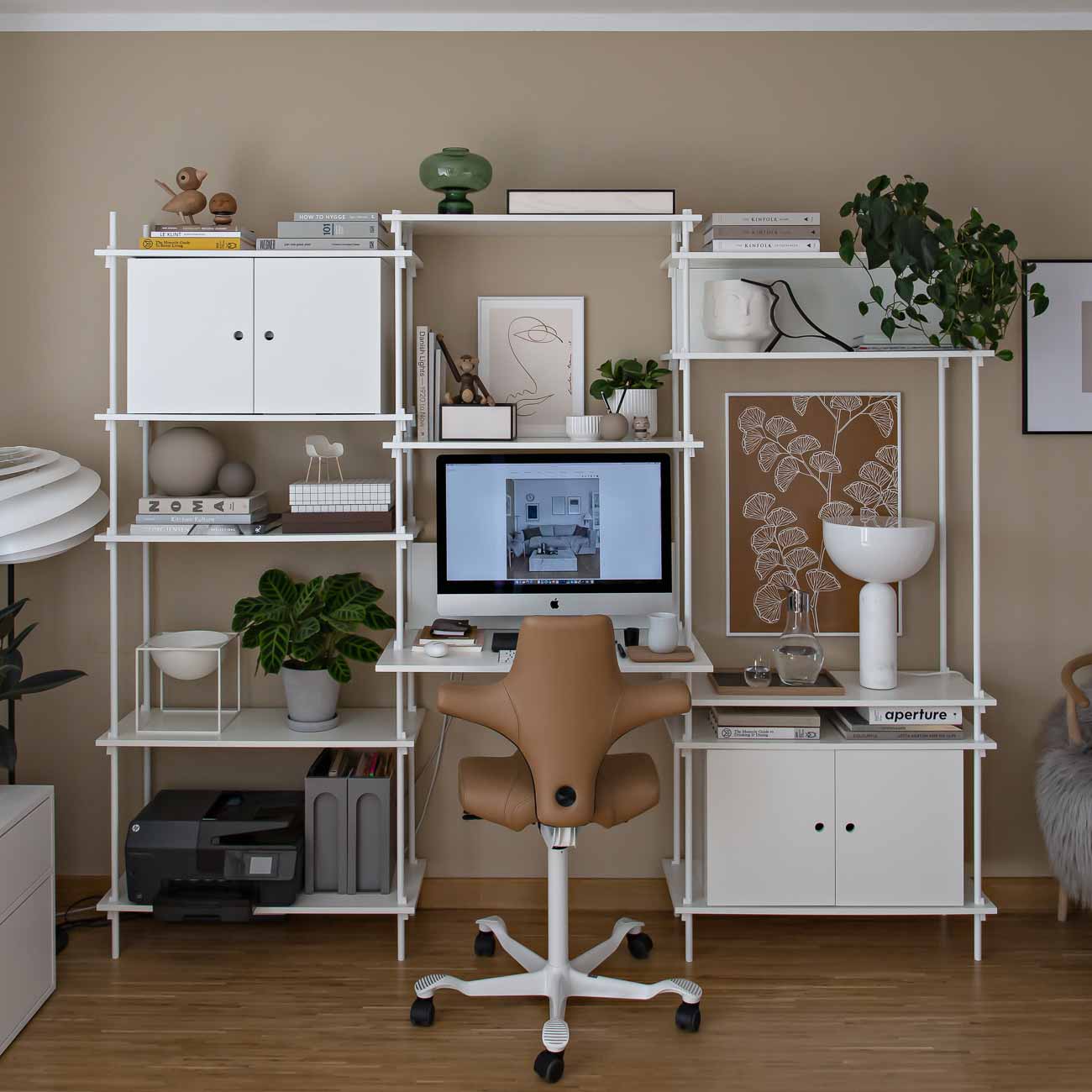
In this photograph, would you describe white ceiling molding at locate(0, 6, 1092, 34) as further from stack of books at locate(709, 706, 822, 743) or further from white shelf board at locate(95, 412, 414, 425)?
stack of books at locate(709, 706, 822, 743)

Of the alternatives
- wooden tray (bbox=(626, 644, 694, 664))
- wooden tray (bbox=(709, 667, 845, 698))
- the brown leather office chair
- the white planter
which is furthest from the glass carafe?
the white planter

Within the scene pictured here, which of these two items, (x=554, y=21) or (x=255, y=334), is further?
(x=554, y=21)

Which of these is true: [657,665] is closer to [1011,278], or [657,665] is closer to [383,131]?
[1011,278]

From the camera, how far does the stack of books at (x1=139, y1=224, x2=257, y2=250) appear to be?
299 centimetres

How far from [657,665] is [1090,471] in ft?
4.85

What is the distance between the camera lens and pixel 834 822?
301 centimetres

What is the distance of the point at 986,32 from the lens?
326 centimetres

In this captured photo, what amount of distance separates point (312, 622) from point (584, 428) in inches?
34.9

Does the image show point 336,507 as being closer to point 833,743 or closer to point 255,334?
point 255,334

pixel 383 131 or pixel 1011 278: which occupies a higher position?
pixel 383 131

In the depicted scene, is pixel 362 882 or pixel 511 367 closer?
pixel 362 882

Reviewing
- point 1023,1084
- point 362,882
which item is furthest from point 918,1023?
point 362,882

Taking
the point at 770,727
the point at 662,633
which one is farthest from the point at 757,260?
the point at 770,727

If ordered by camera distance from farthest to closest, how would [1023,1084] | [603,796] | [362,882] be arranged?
[362,882] < [603,796] < [1023,1084]
